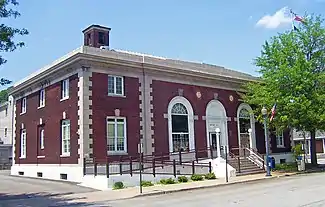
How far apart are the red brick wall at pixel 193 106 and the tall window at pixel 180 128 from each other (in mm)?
796

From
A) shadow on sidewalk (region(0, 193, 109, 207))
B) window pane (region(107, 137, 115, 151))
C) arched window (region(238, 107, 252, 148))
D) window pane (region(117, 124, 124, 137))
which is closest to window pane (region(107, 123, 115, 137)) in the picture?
window pane (region(107, 137, 115, 151))

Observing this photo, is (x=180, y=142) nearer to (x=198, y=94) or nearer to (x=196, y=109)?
(x=196, y=109)

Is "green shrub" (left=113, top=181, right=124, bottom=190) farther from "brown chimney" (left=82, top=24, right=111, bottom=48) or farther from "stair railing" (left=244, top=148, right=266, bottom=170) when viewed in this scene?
"brown chimney" (left=82, top=24, right=111, bottom=48)

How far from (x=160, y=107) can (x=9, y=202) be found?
1375 centimetres

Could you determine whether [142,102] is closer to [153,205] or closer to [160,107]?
[160,107]

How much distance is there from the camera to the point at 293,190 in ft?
56.1

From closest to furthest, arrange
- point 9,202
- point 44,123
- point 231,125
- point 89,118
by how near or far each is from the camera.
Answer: point 9,202 → point 89,118 → point 44,123 → point 231,125

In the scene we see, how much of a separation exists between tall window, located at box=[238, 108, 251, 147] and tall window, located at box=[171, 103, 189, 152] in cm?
617

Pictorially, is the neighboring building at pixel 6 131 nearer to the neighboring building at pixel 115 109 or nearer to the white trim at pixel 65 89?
the neighboring building at pixel 115 109

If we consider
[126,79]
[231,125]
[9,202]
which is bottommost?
[9,202]

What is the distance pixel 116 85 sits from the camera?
26484 mm

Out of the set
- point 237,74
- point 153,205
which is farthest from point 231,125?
point 153,205

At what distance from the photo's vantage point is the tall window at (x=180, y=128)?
29.1m

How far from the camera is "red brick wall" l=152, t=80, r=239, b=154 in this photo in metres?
28.0
